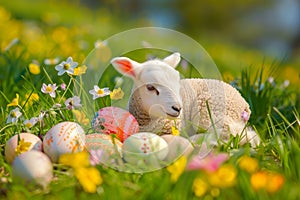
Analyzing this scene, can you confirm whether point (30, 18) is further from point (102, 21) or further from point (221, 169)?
point (221, 169)

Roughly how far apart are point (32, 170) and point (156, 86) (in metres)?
0.64

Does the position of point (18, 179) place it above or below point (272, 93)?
above

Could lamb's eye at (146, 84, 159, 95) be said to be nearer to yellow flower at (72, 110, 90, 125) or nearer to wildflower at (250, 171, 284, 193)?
yellow flower at (72, 110, 90, 125)

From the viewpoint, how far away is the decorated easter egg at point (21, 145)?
2018 millimetres

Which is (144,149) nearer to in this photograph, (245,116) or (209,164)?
(209,164)

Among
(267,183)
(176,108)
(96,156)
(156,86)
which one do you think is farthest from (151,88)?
(267,183)

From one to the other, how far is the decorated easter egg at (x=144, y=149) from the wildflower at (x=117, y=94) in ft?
1.24

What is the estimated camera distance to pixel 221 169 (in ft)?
5.31

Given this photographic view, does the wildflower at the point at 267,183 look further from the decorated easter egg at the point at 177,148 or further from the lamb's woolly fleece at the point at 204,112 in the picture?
the lamb's woolly fleece at the point at 204,112

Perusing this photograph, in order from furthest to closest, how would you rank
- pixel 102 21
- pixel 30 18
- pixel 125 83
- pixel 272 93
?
1. pixel 102 21
2. pixel 30 18
3. pixel 272 93
4. pixel 125 83

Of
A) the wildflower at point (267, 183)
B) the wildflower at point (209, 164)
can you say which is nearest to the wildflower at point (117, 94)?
the wildflower at point (209, 164)

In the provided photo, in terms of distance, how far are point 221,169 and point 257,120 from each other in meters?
1.25

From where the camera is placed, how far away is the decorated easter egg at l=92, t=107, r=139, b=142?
2232mm

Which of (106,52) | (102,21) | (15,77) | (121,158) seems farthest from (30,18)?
(121,158)
